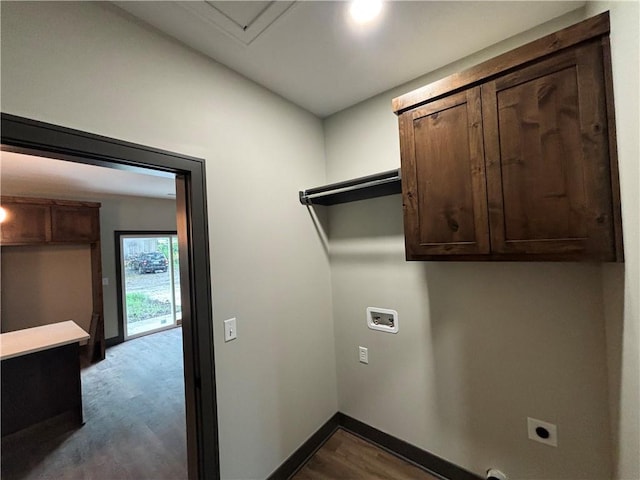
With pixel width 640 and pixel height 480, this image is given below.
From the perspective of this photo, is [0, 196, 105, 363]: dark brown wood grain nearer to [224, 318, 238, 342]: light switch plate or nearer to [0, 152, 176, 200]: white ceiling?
[0, 152, 176, 200]: white ceiling

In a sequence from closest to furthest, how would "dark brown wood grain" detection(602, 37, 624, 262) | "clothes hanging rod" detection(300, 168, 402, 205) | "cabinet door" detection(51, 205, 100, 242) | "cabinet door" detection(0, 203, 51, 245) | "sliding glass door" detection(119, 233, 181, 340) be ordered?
"dark brown wood grain" detection(602, 37, 624, 262) → "clothes hanging rod" detection(300, 168, 402, 205) → "cabinet door" detection(0, 203, 51, 245) → "cabinet door" detection(51, 205, 100, 242) → "sliding glass door" detection(119, 233, 181, 340)

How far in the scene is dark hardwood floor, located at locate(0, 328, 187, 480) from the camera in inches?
A: 77.0

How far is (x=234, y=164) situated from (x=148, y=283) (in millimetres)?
5188

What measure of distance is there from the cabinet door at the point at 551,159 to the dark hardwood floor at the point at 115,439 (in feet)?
8.91

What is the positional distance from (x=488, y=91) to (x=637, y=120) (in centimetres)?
54

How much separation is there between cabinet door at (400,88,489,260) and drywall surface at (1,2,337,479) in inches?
34.3

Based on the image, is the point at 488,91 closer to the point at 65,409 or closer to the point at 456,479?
the point at 456,479

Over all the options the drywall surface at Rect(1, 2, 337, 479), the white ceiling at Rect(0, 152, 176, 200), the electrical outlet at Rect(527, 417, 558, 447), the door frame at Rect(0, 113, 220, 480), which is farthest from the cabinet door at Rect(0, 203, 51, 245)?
the electrical outlet at Rect(527, 417, 558, 447)

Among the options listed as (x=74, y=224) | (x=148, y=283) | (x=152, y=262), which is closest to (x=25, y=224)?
(x=74, y=224)

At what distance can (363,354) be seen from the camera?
206 cm

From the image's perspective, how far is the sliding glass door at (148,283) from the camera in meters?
5.05

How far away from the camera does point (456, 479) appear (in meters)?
1.65

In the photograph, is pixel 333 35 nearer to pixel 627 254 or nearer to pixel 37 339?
pixel 627 254

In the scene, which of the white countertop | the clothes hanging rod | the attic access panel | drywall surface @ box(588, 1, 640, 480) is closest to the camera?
drywall surface @ box(588, 1, 640, 480)
